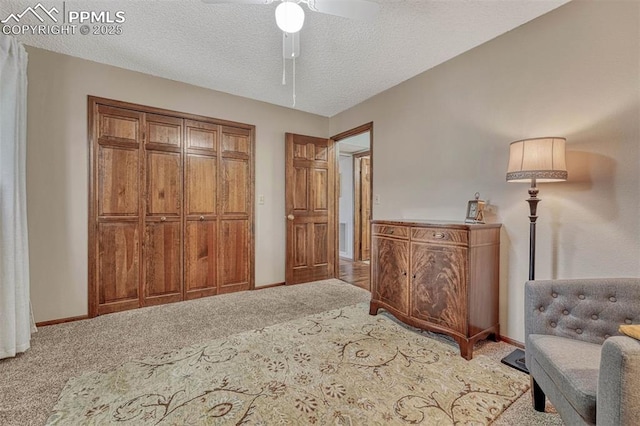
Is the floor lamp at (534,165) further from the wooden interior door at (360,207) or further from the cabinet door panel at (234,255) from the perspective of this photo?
the wooden interior door at (360,207)

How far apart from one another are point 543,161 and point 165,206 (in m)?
3.45

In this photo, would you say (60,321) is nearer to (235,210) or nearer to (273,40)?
(235,210)

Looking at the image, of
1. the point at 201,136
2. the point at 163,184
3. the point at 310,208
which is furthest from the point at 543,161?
the point at 163,184

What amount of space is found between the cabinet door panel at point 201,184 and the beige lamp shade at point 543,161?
3058 mm

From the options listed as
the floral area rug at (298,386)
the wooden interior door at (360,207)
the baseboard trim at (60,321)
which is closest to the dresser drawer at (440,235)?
the floral area rug at (298,386)

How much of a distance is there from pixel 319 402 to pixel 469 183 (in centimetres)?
211

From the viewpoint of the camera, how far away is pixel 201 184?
3.29 metres

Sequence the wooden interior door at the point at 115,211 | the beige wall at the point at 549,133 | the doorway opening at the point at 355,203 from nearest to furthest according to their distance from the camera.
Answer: the beige wall at the point at 549,133, the wooden interior door at the point at 115,211, the doorway opening at the point at 355,203

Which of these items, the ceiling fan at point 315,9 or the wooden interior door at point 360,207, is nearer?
the ceiling fan at point 315,9

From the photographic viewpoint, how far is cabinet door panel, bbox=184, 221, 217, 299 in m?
3.21

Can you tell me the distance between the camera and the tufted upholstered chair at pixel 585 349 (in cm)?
81

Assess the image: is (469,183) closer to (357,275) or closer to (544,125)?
(544,125)

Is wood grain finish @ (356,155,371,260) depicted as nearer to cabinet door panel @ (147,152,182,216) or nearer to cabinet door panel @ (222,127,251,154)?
cabinet door panel @ (222,127,251,154)

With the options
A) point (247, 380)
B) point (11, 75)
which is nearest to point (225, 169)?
point (11, 75)
